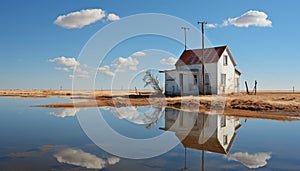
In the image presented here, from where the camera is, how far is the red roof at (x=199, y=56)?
117ft

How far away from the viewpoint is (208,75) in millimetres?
35469

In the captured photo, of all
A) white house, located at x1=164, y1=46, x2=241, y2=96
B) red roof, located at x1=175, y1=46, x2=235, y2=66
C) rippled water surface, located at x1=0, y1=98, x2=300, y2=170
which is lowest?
rippled water surface, located at x1=0, y1=98, x2=300, y2=170

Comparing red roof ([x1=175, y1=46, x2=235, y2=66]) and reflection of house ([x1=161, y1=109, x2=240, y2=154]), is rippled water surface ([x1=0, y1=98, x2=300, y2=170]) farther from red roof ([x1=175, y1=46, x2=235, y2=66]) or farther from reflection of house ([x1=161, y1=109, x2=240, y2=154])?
red roof ([x1=175, y1=46, x2=235, y2=66])

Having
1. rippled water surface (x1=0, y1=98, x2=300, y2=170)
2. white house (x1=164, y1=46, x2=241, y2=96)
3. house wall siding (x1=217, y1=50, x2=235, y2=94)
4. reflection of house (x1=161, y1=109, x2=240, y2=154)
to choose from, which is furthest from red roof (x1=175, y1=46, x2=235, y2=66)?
rippled water surface (x1=0, y1=98, x2=300, y2=170)

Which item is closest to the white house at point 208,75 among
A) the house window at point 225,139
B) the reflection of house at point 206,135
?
the reflection of house at point 206,135

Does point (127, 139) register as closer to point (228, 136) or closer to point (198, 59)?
point (228, 136)

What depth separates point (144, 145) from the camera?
1091 centimetres

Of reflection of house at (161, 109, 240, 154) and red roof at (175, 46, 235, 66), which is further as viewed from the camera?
red roof at (175, 46, 235, 66)

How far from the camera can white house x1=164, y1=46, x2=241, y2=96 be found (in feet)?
115

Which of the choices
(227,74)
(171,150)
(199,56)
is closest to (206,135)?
(171,150)

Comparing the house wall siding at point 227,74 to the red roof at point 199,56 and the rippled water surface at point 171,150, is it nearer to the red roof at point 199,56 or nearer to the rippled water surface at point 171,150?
the red roof at point 199,56

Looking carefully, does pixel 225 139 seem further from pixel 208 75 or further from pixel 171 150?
pixel 208 75

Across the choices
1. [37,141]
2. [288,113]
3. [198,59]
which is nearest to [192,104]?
[288,113]

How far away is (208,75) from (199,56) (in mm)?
3705
